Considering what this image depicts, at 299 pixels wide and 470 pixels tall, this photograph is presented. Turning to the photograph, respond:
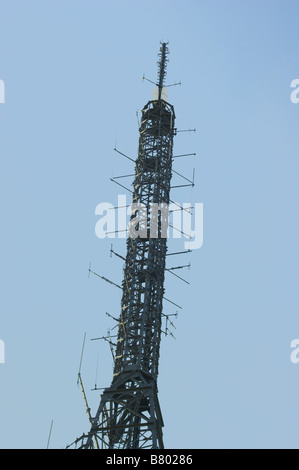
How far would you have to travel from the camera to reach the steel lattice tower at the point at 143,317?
51156mm

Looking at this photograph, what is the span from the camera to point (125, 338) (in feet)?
180

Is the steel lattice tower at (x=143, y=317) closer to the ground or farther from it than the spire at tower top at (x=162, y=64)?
closer to the ground

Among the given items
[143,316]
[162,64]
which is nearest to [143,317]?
[143,316]

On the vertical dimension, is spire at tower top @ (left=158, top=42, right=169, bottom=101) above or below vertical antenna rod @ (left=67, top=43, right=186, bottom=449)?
above

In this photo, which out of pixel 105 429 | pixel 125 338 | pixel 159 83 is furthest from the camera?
pixel 159 83

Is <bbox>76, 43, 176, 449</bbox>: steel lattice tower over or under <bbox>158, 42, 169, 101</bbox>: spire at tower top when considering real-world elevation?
under

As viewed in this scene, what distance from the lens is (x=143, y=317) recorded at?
55.2 m

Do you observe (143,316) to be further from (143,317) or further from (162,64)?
(162,64)

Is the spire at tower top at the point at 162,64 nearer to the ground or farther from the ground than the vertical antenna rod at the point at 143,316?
farther from the ground

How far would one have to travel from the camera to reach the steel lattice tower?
A: 5116cm
